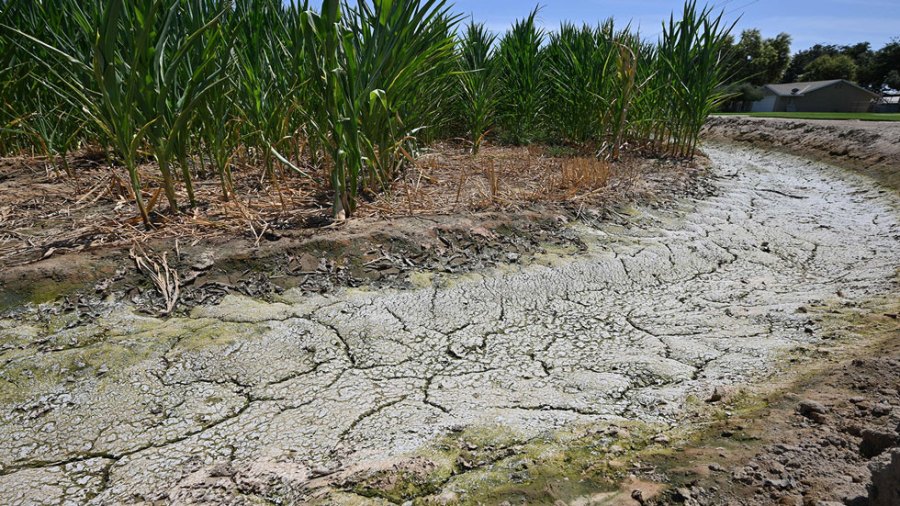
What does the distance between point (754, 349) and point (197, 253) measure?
2136mm

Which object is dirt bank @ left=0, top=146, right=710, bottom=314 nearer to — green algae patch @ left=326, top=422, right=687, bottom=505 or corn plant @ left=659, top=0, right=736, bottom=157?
green algae patch @ left=326, top=422, right=687, bottom=505

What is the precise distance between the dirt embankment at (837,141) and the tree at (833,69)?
34199 millimetres

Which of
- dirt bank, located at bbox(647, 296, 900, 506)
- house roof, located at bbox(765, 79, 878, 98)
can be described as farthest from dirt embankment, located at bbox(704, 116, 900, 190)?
house roof, located at bbox(765, 79, 878, 98)

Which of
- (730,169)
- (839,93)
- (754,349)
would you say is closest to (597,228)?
(754,349)

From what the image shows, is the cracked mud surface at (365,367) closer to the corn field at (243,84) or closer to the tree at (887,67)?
the corn field at (243,84)

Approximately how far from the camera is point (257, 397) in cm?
151

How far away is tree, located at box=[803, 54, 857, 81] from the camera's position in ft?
115

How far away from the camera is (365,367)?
1.68 metres

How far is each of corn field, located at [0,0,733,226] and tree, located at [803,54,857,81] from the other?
40.0 metres

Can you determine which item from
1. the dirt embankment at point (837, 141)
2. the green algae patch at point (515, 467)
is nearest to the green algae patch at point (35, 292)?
the green algae patch at point (515, 467)

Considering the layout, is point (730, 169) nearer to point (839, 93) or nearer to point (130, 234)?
point (130, 234)

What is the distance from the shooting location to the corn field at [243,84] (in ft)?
6.82

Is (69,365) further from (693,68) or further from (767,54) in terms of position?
(767,54)

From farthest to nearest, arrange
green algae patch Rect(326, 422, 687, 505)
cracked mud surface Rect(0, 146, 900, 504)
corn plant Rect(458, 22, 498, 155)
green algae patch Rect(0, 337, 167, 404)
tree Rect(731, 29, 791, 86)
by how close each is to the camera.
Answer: tree Rect(731, 29, 791, 86) < corn plant Rect(458, 22, 498, 155) < green algae patch Rect(0, 337, 167, 404) < cracked mud surface Rect(0, 146, 900, 504) < green algae patch Rect(326, 422, 687, 505)
